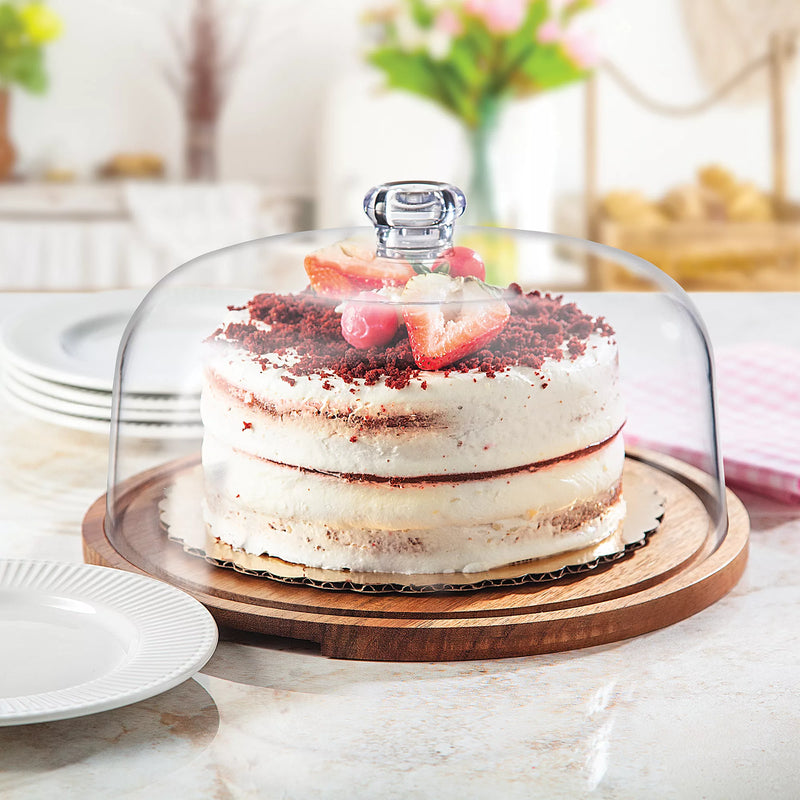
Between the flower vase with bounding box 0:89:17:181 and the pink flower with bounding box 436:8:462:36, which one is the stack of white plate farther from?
the flower vase with bounding box 0:89:17:181

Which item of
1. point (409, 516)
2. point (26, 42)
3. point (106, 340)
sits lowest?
point (409, 516)

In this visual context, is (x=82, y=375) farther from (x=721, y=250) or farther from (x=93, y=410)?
(x=721, y=250)

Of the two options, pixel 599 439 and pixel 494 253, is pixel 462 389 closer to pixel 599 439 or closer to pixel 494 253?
pixel 599 439

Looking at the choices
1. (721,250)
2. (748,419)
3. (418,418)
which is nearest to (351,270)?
(418,418)

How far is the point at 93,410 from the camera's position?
1464mm

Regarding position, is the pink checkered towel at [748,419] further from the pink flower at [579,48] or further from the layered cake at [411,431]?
the pink flower at [579,48]

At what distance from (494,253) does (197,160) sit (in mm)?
4016

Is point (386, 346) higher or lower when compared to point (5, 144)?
lower

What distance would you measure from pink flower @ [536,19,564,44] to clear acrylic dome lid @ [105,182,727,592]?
251 cm

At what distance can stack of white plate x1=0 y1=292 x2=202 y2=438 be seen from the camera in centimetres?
131

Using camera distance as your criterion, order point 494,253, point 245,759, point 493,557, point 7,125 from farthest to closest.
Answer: point 7,125 → point 494,253 → point 493,557 → point 245,759

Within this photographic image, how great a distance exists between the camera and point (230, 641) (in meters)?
0.98

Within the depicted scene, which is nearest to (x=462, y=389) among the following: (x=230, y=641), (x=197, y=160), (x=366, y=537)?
(x=366, y=537)

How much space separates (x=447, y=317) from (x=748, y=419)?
2.21ft
